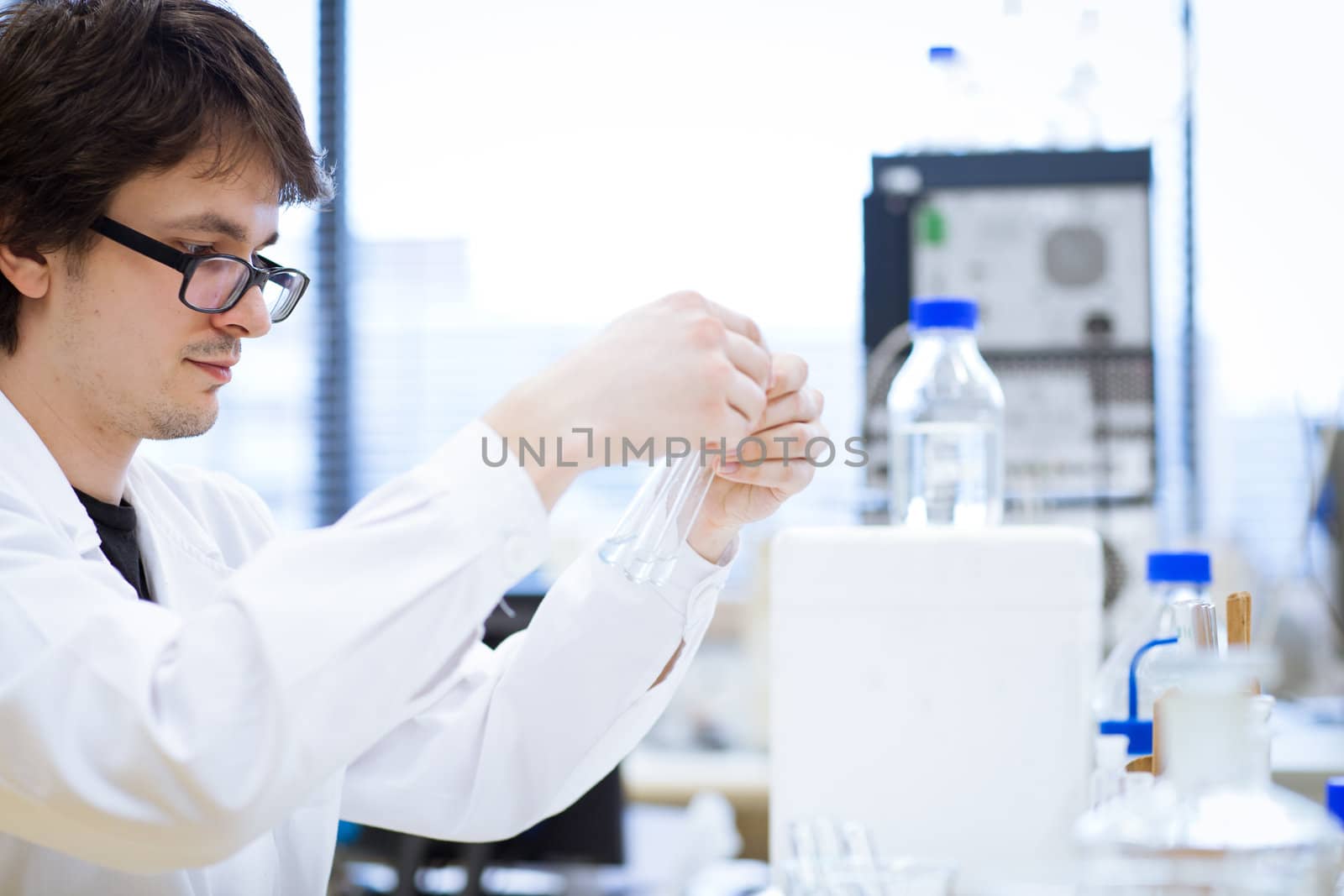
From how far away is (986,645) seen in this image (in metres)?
1.00

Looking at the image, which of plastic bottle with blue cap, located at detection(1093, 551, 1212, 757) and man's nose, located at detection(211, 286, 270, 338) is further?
man's nose, located at detection(211, 286, 270, 338)

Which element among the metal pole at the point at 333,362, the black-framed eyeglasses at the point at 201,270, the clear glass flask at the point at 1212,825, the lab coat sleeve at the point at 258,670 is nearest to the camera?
the clear glass flask at the point at 1212,825

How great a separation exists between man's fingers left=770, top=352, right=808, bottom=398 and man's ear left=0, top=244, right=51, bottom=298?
622 millimetres

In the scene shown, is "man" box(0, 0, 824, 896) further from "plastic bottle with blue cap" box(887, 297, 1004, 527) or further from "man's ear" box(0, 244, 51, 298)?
"plastic bottle with blue cap" box(887, 297, 1004, 527)

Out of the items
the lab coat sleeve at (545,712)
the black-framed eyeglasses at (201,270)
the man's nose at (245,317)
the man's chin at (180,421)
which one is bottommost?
the lab coat sleeve at (545,712)

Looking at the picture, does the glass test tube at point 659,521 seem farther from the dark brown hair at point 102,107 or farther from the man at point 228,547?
the dark brown hair at point 102,107

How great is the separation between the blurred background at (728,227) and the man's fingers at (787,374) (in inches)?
59.7

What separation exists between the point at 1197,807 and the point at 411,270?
2675 mm

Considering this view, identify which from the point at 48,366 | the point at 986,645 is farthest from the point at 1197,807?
the point at 48,366

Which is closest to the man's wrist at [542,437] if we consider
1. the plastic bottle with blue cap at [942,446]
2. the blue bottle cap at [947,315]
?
the blue bottle cap at [947,315]

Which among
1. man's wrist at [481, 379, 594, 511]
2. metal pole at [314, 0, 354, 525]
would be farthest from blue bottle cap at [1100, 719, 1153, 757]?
metal pole at [314, 0, 354, 525]

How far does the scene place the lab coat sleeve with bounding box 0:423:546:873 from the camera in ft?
2.13

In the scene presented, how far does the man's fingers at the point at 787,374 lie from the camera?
2.82ft
